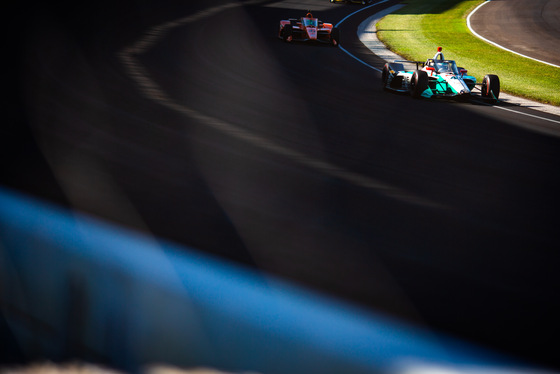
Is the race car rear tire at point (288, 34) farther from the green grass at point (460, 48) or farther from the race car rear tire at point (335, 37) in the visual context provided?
the green grass at point (460, 48)

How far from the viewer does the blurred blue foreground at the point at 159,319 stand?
217cm

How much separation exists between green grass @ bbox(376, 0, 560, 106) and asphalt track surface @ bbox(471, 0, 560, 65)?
959mm

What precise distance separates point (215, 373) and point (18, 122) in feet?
23.4

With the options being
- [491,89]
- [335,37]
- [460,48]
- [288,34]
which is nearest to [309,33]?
[288,34]

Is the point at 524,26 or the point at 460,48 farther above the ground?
the point at 460,48

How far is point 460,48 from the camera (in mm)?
25188

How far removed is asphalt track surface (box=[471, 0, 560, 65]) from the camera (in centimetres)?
2558

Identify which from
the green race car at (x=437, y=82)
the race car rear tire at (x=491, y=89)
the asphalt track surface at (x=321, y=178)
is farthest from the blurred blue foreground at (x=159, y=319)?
the race car rear tire at (x=491, y=89)

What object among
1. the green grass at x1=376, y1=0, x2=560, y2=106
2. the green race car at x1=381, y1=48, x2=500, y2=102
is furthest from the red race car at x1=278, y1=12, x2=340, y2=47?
the green race car at x1=381, y1=48, x2=500, y2=102

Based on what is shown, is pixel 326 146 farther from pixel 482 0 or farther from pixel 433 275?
pixel 482 0

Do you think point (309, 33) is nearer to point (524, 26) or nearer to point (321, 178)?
point (524, 26)

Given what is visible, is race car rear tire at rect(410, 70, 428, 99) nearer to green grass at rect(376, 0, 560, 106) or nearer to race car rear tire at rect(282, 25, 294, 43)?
green grass at rect(376, 0, 560, 106)

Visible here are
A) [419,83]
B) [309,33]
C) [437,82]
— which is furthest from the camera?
[309,33]

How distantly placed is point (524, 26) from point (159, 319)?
111 feet
